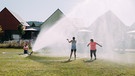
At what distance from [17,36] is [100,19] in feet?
86.4

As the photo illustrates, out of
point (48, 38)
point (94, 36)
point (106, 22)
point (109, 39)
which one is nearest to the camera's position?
point (48, 38)

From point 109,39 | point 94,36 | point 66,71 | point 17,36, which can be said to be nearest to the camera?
point 66,71

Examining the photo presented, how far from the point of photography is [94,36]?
47375 millimetres

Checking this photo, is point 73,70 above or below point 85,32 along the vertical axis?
below

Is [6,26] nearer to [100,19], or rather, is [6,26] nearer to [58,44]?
[100,19]

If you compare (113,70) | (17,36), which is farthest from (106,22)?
(113,70)

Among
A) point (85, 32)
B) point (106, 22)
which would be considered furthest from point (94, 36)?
point (106, 22)

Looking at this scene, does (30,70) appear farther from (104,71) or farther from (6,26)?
(6,26)

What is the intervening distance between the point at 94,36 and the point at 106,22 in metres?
5.85

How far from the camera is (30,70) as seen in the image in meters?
17.2

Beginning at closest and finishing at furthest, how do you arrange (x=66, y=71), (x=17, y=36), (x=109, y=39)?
1. (x=66, y=71)
2. (x=109, y=39)
3. (x=17, y=36)

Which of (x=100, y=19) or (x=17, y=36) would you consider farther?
(x=17, y=36)

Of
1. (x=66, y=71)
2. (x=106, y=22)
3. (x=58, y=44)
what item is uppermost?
(x=106, y=22)

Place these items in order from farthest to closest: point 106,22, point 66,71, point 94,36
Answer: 1. point 106,22
2. point 94,36
3. point 66,71
